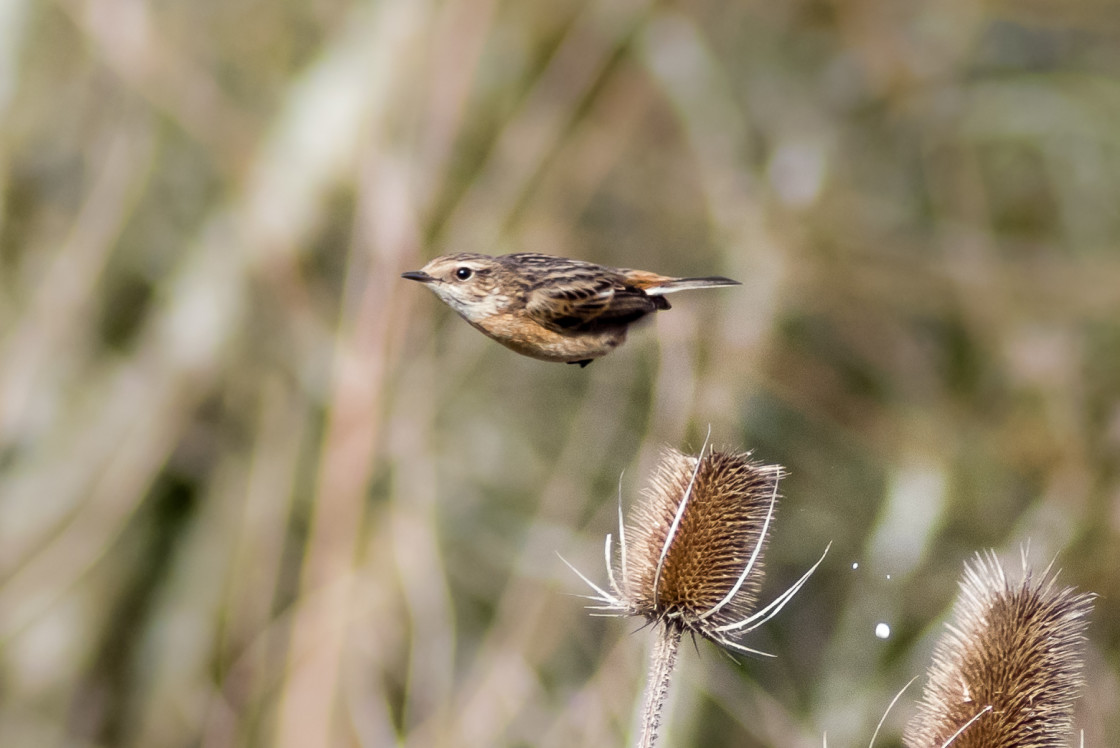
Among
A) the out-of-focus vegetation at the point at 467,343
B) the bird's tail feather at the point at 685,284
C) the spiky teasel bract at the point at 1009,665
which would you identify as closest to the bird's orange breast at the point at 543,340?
the bird's tail feather at the point at 685,284

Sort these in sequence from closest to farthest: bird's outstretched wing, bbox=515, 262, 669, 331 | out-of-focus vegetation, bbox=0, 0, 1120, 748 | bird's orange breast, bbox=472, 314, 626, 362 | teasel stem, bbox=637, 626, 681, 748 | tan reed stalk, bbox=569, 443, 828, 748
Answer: teasel stem, bbox=637, 626, 681, 748
bird's orange breast, bbox=472, 314, 626, 362
bird's outstretched wing, bbox=515, 262, 669, 331
tan reed stalk, bbox=569, 443, 828, 748
out-of-focus vegetation, bbox=0, 0, 1120, 748

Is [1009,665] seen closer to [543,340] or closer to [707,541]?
[707,541]

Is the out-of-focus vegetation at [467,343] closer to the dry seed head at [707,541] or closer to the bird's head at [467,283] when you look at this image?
the dry seed head at [707,541]

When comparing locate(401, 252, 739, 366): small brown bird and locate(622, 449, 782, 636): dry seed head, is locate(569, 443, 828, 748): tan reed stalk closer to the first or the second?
locate(622, 449, 782, 636): dry seed head

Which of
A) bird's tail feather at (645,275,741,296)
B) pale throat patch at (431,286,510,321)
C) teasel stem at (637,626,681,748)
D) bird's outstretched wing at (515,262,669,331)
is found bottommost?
teasel stem at (637,626,681,748)

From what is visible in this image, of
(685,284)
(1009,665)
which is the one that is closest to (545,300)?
(685,284)

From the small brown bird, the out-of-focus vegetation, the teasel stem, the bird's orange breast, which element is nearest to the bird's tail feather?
the small brown bird

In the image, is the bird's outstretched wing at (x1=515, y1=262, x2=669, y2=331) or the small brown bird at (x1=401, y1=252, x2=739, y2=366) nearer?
the small brown bird at (x1=401, y1=252, x2=739, y2=366)
